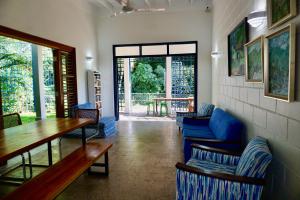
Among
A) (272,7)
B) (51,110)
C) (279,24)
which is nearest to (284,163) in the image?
(279,24)

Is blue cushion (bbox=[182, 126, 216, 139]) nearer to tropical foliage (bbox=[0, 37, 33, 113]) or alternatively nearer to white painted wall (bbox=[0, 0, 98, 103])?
white painted wall (bbox=[0, 0, 98, 103])

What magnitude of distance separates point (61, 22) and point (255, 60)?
434 cm

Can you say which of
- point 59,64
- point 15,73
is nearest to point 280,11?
point 59,64

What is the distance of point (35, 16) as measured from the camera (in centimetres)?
407

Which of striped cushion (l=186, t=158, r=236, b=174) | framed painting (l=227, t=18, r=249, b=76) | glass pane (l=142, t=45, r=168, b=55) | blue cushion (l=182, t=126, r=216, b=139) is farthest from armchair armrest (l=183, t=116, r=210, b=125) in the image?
glass pane (l=142, t=45, r=168, b=55)

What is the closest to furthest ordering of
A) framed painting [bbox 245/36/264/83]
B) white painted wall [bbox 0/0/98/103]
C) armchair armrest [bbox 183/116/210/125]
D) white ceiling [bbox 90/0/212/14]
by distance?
framed painting [bbox 245/36/264/83], white painted wall [bbox 0/0/98/103], armchair armrest [bbox 183/116/210/125], white ceiling [bbox 90/0/212/14]

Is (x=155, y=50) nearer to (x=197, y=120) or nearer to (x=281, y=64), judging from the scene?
(x=197, y=120)

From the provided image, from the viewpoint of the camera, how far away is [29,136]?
2186 millimetres

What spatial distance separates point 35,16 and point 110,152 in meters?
2.94

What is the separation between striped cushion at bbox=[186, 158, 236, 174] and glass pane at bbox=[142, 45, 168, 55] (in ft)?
16.0

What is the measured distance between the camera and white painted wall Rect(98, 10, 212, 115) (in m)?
6.41

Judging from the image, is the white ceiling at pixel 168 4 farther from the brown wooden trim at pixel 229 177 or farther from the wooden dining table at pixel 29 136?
the brown wooden trim at pixel 229 177

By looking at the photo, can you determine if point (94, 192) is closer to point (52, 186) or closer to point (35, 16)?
point (52, 186)

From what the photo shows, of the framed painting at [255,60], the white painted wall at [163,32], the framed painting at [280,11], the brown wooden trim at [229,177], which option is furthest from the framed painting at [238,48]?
the white painted wall at [163,32]
